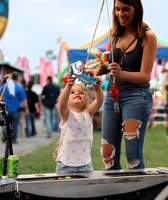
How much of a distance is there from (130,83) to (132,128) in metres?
0.35

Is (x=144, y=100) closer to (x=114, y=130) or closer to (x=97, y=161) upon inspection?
(x=114, y=130)

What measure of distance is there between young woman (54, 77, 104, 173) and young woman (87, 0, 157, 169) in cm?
21

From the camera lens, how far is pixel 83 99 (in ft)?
14.5

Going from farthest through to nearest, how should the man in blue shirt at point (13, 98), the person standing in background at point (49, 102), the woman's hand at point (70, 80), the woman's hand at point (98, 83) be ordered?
1. the person standing in background at point (49, 102)
2. the man in blue shirt at point (13, 98)
3. the woman's hand at point (98, 83)
4. the woman's hand at point (70, 80)

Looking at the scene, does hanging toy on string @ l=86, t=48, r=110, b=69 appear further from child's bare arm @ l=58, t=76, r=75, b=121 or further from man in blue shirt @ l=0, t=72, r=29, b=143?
man in blue shirt @ l=0, t=72, r=29, b=143

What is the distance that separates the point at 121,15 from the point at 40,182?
4.85ft

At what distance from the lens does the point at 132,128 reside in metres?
3.97

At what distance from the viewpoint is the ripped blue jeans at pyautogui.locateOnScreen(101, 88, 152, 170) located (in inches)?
157

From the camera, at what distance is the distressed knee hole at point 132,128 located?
396cm

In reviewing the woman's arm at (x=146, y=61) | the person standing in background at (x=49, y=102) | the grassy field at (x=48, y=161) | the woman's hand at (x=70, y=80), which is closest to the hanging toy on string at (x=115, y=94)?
the woman's arm at (x=146, y=61)

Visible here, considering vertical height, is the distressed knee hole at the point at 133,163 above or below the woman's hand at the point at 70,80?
below

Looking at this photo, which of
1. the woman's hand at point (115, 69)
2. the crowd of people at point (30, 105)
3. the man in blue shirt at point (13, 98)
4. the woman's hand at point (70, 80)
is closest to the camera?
the woman's hand at point (115, 69)

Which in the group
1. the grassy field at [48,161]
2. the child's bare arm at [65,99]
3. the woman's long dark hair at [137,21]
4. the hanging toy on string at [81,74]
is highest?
the woman's long dark hair at [137,21]

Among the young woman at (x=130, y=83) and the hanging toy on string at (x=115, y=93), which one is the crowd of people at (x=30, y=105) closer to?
the young woman at (x=130, y=83)
